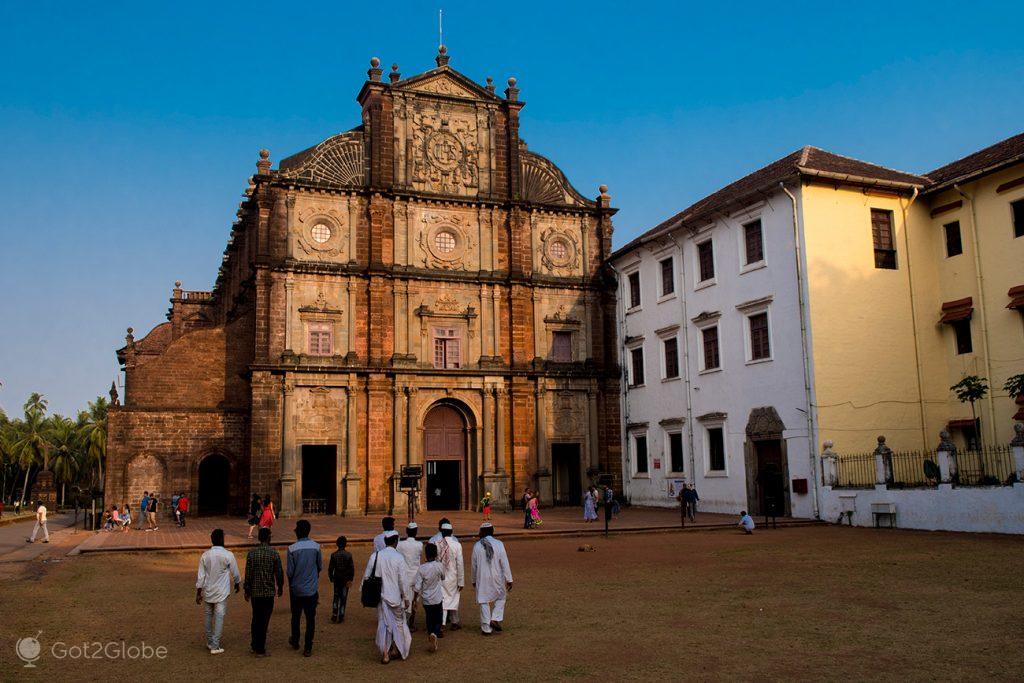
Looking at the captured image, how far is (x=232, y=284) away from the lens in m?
42.8

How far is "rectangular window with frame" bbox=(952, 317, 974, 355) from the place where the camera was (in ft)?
91.0

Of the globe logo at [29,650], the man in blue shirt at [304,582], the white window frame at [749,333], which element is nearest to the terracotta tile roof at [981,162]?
the white window frame at [749,333]

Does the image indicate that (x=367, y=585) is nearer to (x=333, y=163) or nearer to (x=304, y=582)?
(x=304, y=582)

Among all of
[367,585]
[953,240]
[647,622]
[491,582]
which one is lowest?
[647,622]

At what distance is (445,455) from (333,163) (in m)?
12.7

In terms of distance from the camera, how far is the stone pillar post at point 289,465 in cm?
3188

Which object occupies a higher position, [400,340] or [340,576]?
[400,340]

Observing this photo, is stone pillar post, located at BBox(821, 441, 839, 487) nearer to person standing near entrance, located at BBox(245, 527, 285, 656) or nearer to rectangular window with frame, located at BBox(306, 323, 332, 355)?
rectangular window with frame, located at BBox(306, 323, 332, 355)

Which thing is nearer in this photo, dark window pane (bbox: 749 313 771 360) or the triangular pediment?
dark window pane (bbox: 749 313 771 360)

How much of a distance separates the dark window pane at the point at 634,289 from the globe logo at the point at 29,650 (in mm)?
28340

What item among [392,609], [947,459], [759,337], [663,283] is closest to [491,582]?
[392,609]

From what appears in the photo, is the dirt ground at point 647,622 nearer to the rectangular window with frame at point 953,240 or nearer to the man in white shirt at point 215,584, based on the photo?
the man in white shirt at point 215,584

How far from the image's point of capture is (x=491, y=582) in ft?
37.9

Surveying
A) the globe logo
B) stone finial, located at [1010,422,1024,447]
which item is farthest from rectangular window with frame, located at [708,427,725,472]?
the globe logo
